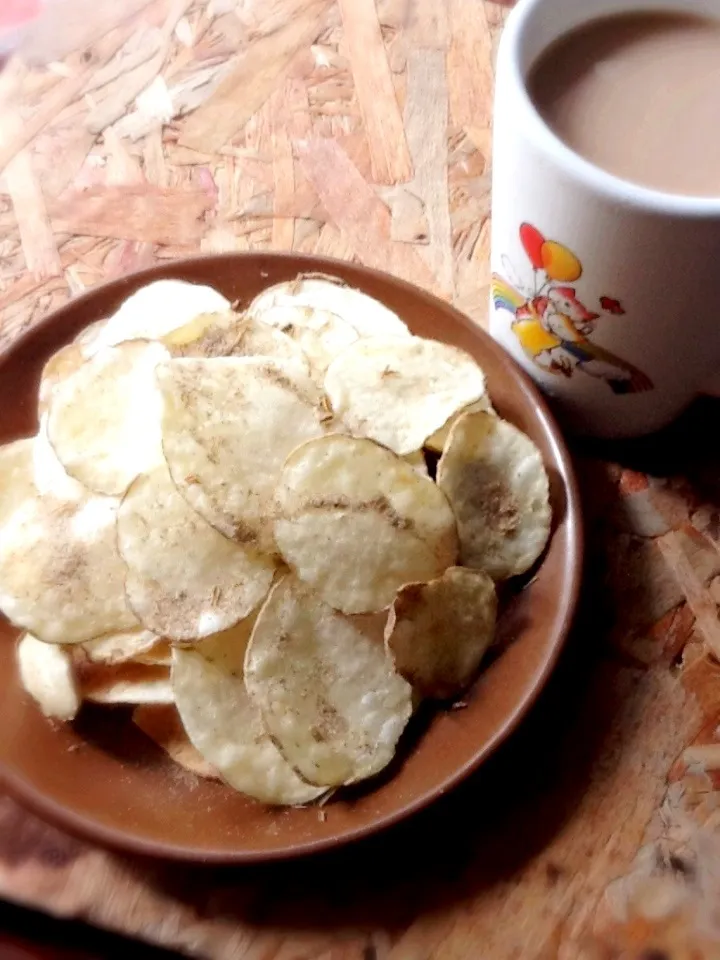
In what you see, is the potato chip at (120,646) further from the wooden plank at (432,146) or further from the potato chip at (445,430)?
A: the wooden plank at (432,146)

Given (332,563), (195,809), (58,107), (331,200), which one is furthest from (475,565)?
(58,107)

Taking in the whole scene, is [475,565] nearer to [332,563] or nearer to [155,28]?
[332,563]

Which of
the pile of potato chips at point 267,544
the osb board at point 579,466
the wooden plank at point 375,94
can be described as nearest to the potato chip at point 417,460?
the pile of potato chips at point 267,544

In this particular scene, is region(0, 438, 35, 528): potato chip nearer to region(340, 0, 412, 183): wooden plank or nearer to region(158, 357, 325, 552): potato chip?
region(158, 357, 325, 552): potato chip

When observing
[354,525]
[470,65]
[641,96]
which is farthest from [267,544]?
[470,65]

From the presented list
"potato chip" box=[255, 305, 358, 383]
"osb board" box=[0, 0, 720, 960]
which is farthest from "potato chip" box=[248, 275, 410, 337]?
"osb board" box=[0, 0, 720, 960]

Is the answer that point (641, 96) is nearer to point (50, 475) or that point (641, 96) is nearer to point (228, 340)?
point (228, 340)
